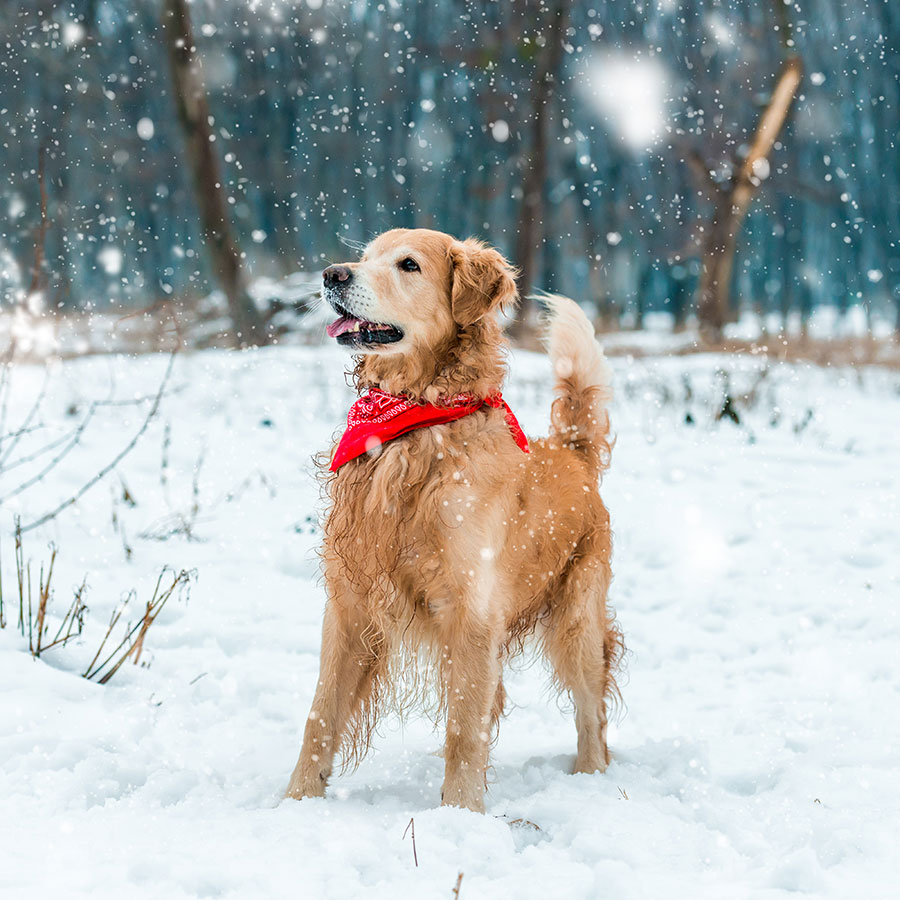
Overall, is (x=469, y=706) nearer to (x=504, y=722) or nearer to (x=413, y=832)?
(x=413, y=832)

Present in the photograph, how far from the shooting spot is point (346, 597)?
2820 millimetres

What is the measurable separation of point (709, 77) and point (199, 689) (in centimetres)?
1741

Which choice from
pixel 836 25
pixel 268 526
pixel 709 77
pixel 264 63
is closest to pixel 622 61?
pixel 709 77

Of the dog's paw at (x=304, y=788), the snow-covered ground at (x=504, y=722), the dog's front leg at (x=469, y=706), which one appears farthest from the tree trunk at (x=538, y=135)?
the dog's paw at (x=304, y=788)

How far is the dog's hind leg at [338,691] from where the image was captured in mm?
2762

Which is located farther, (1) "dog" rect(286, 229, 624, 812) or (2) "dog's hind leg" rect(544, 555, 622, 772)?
(2) "dog's hind leg" rect(544, 555, 622, 772)

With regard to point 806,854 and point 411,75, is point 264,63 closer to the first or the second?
point 411,75

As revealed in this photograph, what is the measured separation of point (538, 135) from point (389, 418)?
12327mm

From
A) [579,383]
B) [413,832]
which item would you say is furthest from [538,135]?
[413,832]

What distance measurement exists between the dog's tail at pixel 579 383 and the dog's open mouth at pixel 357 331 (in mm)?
901

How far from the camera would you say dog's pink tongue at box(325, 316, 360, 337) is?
109 inches

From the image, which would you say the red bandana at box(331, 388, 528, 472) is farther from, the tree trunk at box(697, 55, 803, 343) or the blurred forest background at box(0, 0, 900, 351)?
the tree trunk at box(697, 55, 803, 343)

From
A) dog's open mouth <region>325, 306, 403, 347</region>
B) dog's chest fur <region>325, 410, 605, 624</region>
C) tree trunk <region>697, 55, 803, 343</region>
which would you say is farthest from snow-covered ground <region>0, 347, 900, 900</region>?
tree trunk <region>697, 55, 803, 343</region>

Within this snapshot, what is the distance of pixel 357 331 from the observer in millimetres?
2803
